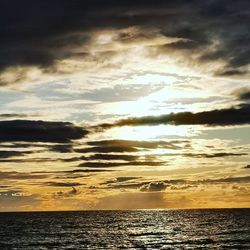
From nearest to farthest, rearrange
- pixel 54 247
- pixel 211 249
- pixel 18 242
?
pixel 211 249 < pixel 54 247 < pixel 18 242

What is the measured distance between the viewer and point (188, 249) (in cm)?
8356

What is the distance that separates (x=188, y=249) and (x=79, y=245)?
21.1 meters

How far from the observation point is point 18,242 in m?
101

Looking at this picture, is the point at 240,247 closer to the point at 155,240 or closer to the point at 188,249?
the point at 188,249

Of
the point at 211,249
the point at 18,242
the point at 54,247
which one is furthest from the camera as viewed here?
the point at 18,242

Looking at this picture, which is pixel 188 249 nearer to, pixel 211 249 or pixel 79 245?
pixel 211 249

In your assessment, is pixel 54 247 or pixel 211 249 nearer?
pixel 211 249

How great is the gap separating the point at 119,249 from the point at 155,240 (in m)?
19.3

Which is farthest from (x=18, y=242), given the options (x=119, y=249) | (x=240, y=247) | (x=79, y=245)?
(x=240, y=247)

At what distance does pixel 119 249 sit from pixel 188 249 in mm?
11227

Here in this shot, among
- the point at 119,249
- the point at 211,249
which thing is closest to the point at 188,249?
the point at 211,249

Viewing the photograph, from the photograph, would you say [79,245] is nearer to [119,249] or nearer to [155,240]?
[119,249]

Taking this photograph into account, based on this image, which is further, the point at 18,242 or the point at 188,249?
the point at 18,242

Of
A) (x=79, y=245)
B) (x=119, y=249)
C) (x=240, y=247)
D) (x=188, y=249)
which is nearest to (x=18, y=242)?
(x=79, y=245)
